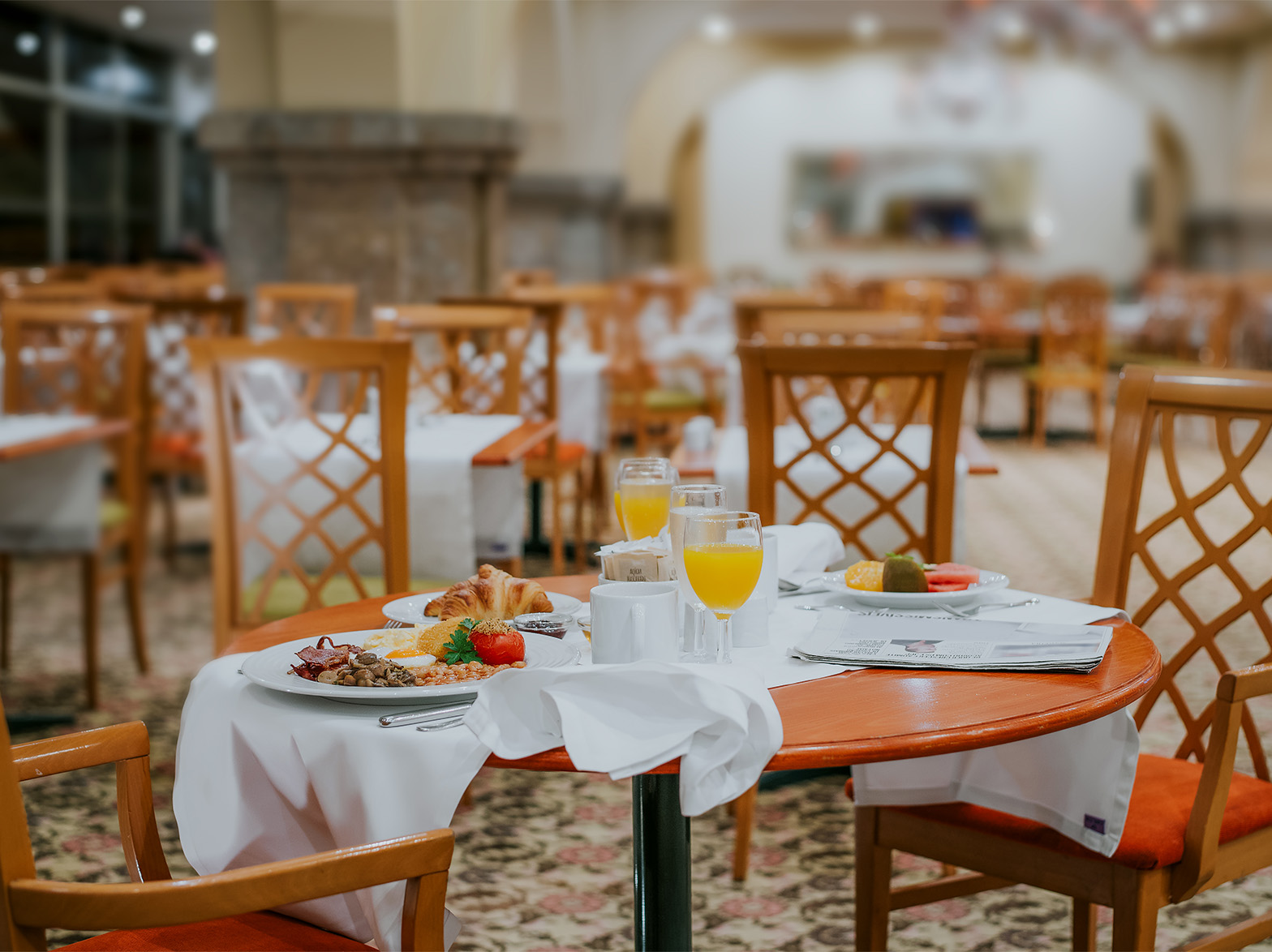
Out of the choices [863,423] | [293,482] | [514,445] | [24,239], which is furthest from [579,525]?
[24,239]

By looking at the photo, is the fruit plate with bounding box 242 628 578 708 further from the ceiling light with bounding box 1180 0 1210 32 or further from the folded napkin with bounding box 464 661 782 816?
the ceiling light with bounding box 1180 0 1210 32

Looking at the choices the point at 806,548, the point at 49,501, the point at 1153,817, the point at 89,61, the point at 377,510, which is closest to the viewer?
the point at 1153,817

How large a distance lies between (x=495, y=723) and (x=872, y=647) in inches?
17.7

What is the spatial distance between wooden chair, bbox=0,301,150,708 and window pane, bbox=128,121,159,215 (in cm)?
1006

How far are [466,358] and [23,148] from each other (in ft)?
29.9

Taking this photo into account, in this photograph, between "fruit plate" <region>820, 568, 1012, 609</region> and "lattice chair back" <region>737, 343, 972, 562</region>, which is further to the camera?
"lattice chair back" <region>737, 343, 972, 562</region>

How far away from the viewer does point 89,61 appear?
1269 cm

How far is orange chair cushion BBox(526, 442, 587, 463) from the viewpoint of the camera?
15.2ft

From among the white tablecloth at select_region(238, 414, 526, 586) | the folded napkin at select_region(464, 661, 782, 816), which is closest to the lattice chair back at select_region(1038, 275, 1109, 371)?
the white tablecloth at select_region(238, 414, 526, 586)

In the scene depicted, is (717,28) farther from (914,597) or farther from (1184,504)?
(914,597)

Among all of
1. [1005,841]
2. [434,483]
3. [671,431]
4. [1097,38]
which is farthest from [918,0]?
[1005,841]

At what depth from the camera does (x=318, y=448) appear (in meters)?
3.13

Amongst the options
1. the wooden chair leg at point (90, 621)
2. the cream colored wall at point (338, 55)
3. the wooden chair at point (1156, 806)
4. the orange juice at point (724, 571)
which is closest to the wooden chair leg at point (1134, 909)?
the wooden chair at point (1156, 806)

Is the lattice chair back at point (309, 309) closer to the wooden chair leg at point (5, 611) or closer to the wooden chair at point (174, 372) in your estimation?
the wooden chair at point (174, 372)
